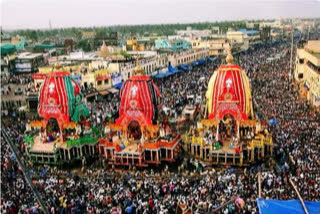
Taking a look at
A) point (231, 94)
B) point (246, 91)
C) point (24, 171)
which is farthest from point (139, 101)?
point (24, 171)

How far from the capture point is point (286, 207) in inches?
446

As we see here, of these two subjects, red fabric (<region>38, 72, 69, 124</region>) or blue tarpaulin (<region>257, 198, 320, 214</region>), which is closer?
blue tarpaulin (<region>257, 198, 320, 214</region>)

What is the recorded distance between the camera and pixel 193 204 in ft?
57.0

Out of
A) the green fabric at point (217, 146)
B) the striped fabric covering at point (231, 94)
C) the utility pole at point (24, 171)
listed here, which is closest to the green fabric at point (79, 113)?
the utility pole at point (24, 171)

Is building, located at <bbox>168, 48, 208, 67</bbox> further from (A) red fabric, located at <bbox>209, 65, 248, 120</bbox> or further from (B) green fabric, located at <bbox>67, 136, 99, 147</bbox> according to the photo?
(A) red fabric, located at <bbox>209, 65, 248, 120</bbox>

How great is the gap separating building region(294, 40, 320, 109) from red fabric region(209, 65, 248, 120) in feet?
40.6

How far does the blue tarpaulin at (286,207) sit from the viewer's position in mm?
11062

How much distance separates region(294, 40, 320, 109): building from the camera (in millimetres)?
34000

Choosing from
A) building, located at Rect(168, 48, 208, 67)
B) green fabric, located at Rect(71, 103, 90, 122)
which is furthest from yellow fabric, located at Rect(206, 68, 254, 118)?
building, located at Rect(168, 48, 208, 67)

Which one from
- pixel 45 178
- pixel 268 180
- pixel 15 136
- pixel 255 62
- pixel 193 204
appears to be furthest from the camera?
pixel 255 62

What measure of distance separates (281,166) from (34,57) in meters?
57.1

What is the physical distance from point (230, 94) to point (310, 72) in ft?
60.7

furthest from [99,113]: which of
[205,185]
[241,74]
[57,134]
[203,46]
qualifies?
[203,46]

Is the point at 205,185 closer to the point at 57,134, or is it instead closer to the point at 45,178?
the point at 45,178
